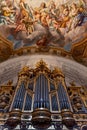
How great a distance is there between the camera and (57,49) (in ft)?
45.8

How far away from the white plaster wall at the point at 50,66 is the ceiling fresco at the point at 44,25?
1.63 feet

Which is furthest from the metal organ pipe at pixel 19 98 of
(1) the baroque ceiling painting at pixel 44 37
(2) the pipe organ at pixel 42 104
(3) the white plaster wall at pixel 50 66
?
(3) the white plaster wall at pixel 50 66

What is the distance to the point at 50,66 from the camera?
13.3m

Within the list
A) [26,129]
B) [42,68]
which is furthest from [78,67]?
[26,129]

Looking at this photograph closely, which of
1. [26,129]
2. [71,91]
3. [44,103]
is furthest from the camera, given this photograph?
[71,91]

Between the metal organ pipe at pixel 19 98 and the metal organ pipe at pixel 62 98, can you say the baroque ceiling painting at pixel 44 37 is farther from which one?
the metal organ pipe at pixel 19 98

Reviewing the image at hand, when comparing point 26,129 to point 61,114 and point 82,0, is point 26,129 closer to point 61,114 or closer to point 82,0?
point 61,114

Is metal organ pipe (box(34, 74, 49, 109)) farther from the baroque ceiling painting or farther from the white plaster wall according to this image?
the white plaster wall

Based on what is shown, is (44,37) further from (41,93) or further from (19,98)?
(19,98)

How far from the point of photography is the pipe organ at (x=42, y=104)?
8289 mm

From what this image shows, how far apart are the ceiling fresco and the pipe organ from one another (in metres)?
2.60

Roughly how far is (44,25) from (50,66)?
7.20ft

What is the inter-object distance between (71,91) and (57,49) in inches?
137

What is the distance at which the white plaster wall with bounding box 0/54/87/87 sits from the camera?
13227mm
